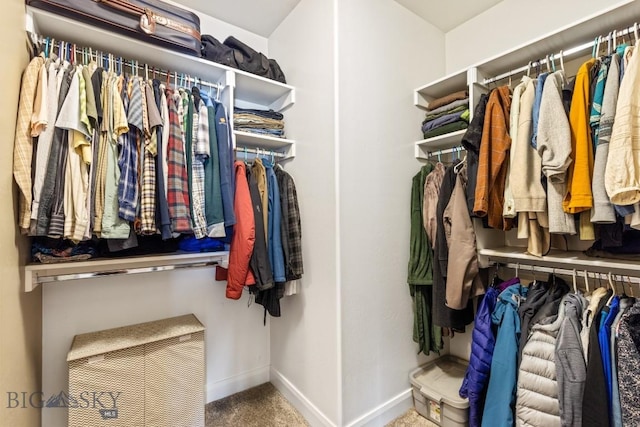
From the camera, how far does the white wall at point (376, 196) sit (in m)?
1.56

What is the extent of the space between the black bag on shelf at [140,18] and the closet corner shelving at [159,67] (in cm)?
3

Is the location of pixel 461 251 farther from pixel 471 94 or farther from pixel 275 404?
pixel 275 404

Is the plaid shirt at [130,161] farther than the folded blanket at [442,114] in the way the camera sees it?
No

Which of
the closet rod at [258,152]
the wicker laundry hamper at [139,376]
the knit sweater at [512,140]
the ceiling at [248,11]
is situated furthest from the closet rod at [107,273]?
the ceiling at [248,11]

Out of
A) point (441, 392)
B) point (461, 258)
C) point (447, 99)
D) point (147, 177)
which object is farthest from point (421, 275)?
point (147, 177)

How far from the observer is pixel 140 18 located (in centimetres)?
135

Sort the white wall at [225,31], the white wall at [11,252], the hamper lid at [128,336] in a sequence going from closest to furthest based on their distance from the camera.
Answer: the white wall at [11,252]
the hamper lid at [128,336]
the white wall at [225,31]

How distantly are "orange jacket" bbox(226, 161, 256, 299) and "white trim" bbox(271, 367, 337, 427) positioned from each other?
807 millimetres

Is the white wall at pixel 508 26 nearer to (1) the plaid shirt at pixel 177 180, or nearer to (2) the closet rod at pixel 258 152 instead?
(2) the closet rod at pixel 258 152

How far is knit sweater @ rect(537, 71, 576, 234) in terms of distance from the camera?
1.13 m

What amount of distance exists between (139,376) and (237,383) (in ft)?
2.39

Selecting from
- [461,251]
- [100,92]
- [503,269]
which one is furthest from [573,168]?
[100,92]

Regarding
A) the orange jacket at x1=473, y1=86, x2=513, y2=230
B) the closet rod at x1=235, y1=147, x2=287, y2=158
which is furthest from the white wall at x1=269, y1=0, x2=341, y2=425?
the orange jacket at x1=473, y1=86, x2=513, y2=230

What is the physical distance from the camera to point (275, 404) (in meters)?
1.87
